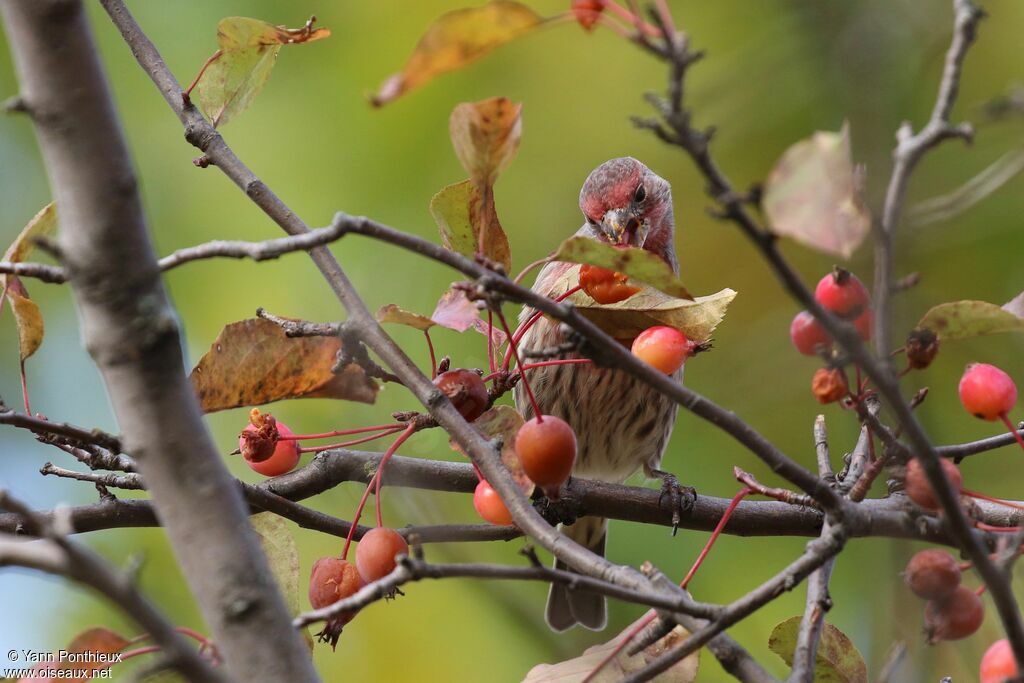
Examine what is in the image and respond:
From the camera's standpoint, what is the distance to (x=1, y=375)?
242 inches

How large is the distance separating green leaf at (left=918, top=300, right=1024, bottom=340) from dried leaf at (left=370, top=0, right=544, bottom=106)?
89cm

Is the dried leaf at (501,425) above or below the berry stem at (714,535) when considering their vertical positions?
above

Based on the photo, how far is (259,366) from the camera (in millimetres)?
2527

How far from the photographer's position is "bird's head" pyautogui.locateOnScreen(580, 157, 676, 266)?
508 cm

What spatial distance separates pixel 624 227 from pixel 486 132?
297 cm

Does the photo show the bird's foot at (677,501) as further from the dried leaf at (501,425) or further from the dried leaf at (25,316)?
the dried leaf at (25,316)

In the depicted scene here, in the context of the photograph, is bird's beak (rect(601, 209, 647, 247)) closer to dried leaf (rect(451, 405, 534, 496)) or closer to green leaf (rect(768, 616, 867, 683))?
dried leaf (rect(451, 405, 534, 496))

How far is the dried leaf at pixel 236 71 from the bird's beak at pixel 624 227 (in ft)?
7.80

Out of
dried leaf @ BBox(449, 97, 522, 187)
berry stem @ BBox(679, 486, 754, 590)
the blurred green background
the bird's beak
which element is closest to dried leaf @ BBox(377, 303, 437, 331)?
dried leaf @ BBox(449, 97, 522, 187)

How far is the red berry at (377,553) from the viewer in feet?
7.59

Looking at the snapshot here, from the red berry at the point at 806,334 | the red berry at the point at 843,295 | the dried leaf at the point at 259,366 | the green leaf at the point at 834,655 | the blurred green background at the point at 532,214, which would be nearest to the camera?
the red berry at the point at 843,295

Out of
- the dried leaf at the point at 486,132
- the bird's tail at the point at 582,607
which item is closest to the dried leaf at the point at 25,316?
the dried leaf at the point at 486,132

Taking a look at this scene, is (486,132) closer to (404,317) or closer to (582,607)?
(404,317)

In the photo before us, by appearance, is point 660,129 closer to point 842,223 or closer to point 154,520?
point 842,223
